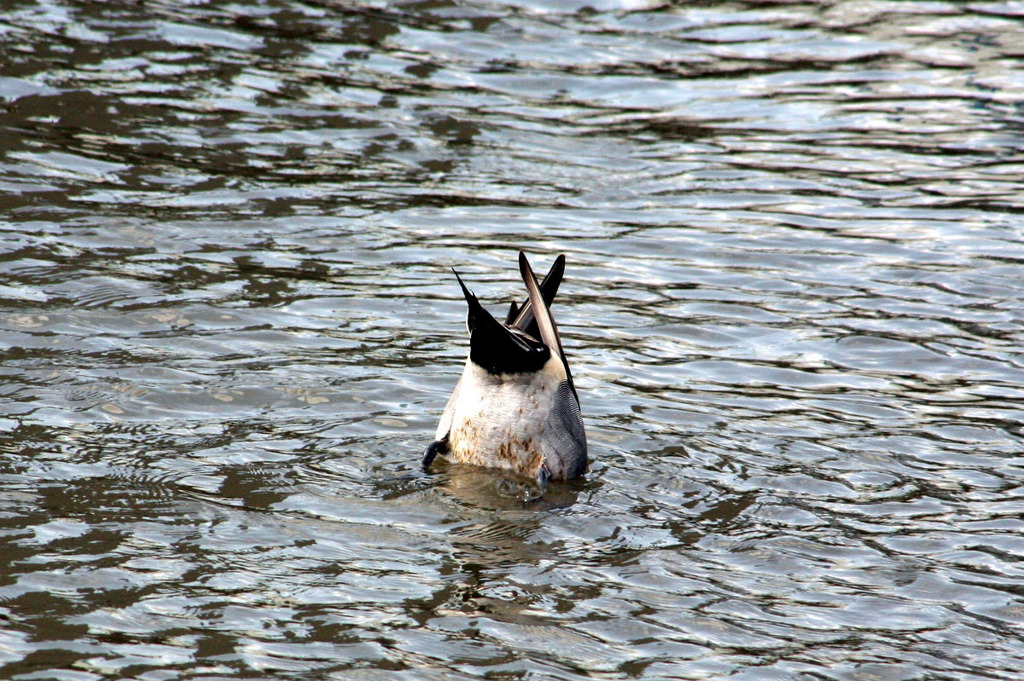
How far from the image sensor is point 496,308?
8.98 meters

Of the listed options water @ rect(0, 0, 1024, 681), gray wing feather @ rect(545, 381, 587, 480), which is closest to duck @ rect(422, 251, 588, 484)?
gray wing feather @ rect(545, 381, 587, 480)

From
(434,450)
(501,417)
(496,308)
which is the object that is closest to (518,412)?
(501,417)

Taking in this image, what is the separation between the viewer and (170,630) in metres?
4.52

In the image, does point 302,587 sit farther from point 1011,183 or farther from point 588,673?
point 1011,183

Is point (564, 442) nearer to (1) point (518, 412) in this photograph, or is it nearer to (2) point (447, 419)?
(1) point (518, 412)

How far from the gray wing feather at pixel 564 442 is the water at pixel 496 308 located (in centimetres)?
17

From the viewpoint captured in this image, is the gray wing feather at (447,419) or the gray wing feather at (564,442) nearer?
the gray wing feather at (564,442)

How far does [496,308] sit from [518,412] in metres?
2.38

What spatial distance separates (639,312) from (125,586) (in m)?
4.90

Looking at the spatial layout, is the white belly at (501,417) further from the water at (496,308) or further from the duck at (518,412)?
the water at (496,308)

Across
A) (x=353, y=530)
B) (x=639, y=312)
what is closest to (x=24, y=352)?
(x=353, y=530)

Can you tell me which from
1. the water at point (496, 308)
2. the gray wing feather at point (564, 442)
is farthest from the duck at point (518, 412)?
the water at point (496, 308)

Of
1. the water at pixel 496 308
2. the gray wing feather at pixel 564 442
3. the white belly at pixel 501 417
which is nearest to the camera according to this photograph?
the water at pixel 496 308

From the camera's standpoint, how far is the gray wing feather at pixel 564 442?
21.4 feet
